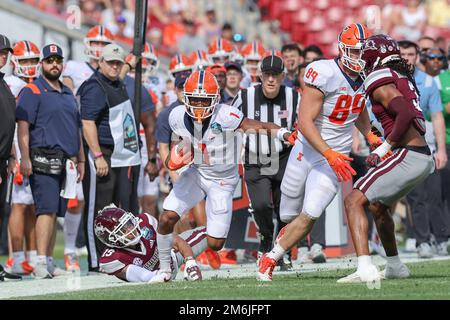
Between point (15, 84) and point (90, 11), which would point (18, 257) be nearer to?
point (15, 84)

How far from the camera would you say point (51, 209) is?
9977 millimetres

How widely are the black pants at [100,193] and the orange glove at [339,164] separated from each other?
2.80 m

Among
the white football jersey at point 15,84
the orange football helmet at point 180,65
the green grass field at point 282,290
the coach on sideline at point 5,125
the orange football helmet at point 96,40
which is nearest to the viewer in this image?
the green grass field at point 282,290

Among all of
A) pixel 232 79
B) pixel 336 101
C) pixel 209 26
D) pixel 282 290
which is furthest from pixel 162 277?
pixel 209 26

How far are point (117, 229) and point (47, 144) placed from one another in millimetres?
1570

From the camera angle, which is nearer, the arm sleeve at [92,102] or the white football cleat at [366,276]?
the white football cleat at [366,276]

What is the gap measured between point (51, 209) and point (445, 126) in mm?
4528

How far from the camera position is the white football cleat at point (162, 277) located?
8.63 metres

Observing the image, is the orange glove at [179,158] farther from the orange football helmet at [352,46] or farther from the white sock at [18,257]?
the white sock at [18,257]

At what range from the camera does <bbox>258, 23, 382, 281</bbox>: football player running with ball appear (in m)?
8.48

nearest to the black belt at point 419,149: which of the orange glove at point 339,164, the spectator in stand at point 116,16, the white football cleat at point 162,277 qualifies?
the orange glove at point 339,164

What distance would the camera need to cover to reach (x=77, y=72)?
39.0ft
